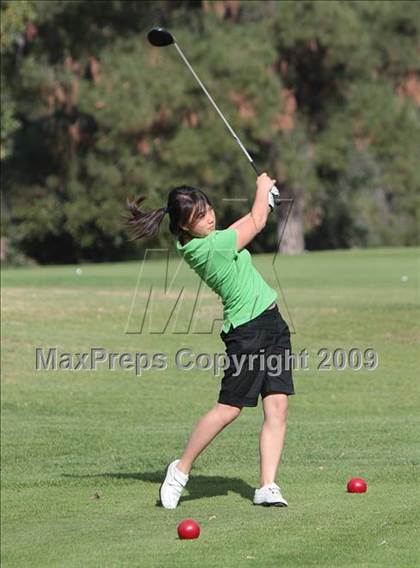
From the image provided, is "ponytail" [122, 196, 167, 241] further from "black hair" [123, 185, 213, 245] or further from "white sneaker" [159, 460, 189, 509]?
"white sneaker" [159, 460, 189, 509]

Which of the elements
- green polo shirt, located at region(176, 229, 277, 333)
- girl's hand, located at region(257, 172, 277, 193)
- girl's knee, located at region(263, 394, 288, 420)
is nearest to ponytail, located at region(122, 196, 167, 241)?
green polo shirt, located at region(176, 229, 277, 333)

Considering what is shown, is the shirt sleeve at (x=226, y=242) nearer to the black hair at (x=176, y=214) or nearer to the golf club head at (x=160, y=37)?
the black hair at (x=176, y=214)

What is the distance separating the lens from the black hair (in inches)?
346

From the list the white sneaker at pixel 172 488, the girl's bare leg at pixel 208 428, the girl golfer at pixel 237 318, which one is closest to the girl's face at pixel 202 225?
the girl golfer at pixel 237 318

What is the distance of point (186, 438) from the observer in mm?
13352

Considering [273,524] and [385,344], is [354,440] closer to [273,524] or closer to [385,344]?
[273,524]

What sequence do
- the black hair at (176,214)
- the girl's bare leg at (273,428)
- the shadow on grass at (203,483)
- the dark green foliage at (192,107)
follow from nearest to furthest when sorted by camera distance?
the black hair at (176,214), the girl's bare leg at (273,428), the shadow on grass at (203,483), the dark green foliage at (192,107)

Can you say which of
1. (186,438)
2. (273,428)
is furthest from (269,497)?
(186,438)

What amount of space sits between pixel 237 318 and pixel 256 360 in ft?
0.95

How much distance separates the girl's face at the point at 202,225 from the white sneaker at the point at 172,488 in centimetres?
153

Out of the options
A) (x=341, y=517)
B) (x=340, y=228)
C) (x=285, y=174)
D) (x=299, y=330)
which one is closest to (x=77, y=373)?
(x=299, y=330)

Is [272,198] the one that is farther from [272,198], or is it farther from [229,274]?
[229,274]

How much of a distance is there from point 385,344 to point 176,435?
290 inches

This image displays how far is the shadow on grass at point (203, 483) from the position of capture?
954 centimetres
